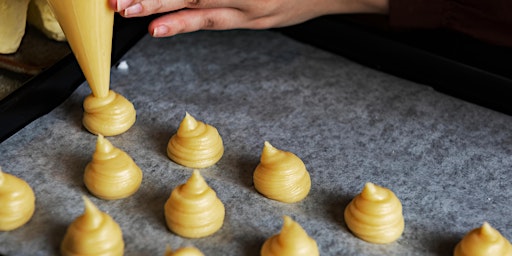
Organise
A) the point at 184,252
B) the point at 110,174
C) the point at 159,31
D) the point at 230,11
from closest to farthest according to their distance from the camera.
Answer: the point at 184,252
the point at 110,174
the point at 159,31
the point at 230,11

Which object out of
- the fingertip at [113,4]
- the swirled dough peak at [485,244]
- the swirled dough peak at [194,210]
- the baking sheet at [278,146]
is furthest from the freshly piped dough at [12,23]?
the swirled dough peak at [485,244]

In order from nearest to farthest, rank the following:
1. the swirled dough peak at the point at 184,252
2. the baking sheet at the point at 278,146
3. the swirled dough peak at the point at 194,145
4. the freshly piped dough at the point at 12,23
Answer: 1. the swirled dough peak at the point at 184,252
2. the baking sheet at the point at 278,146
3. the swirled dough peak at the point at 194,145
4. the freshly piped dough at the point at 12,23

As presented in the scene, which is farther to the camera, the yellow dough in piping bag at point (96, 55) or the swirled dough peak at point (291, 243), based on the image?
the yellow dough in piping bag at point (96, 55)

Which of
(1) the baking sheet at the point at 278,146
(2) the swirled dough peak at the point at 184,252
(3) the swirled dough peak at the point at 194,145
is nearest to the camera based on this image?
(2) the swirled dough peak at the point at 184,252

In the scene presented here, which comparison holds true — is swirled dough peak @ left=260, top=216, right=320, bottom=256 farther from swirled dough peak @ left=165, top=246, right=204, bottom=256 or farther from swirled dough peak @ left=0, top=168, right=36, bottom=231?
swirled dough peak @ left=0, top=168, right=36, bottom=231

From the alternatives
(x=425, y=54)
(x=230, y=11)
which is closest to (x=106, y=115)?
(x=230, y=11)

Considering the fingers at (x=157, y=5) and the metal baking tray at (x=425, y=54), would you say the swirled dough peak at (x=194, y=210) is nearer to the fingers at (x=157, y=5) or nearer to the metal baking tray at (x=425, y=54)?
the fingers at (x=157, y=5)

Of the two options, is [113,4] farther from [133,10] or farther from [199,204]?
[199,204]
